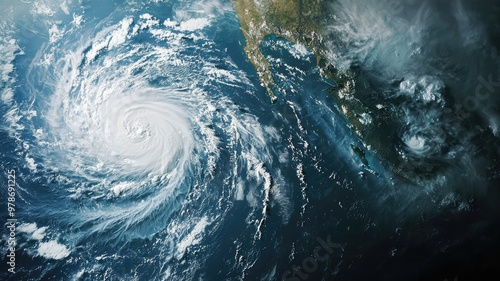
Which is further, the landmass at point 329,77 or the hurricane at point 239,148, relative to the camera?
the landmass at point 329,77

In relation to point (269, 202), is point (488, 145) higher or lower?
higher

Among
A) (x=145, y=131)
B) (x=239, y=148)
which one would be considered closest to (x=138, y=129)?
(x=145, y=131)

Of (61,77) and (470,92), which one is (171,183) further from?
(470,92)

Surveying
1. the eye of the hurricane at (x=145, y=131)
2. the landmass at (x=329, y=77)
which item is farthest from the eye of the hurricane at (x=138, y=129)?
the landmass at (x=329, y=77)

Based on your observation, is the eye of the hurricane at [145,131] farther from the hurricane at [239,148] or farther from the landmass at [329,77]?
the landmass at [329,77]

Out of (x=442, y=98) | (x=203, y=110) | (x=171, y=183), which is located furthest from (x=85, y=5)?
(x=442, y=98)

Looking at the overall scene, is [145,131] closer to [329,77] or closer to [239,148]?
[239,148]

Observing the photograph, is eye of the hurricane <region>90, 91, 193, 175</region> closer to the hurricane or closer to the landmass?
the hurricane

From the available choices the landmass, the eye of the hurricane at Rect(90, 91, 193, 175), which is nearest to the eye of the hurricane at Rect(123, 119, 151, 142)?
the eye of the hurricane at Rect(90, 91, 193, 175)
